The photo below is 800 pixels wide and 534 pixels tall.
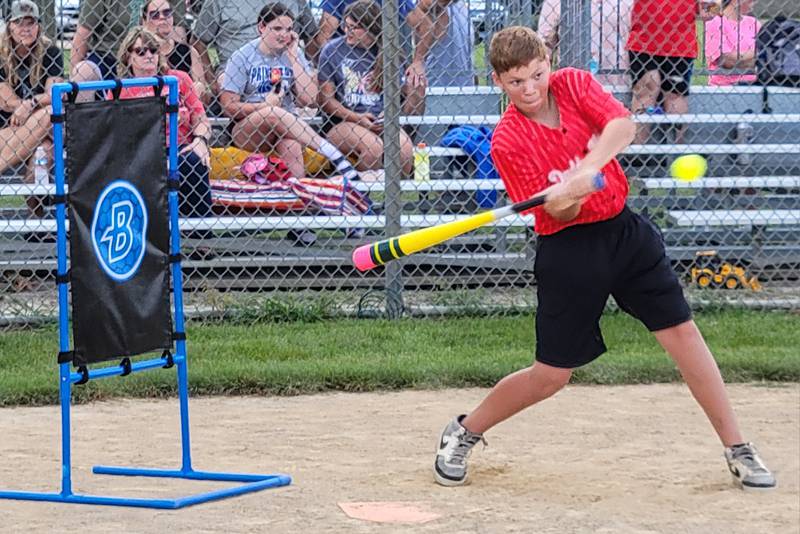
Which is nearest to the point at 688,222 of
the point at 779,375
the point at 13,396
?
the point at 779,375

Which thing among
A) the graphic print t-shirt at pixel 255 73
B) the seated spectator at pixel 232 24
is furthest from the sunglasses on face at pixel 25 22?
the graphic print t-shirt at pixel 255 73

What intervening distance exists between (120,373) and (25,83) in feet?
13.5

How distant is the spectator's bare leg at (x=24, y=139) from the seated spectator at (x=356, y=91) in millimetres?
1721

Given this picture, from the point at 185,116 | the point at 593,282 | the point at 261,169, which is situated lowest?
the point at 261,169

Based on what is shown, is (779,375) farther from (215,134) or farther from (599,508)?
(215,134)

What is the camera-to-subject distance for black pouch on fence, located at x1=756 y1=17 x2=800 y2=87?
937cm

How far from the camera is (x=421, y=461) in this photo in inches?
208

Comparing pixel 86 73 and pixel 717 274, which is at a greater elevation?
pixel 86 73

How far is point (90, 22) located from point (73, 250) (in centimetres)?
438

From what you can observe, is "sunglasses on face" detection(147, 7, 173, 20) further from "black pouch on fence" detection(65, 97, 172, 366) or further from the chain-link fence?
"black pouch on fence" detection(65, 97, 172, 366)

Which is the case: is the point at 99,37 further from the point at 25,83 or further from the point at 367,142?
the point at 367,142

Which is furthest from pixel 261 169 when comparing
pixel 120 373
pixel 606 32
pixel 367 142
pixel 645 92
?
pixel 120 373

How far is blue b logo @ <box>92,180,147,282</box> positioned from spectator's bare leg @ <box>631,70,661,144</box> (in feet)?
16.4

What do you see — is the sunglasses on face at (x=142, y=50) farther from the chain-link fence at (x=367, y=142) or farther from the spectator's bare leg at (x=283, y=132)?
the spectator's bare leg at (x=283, y=132)
